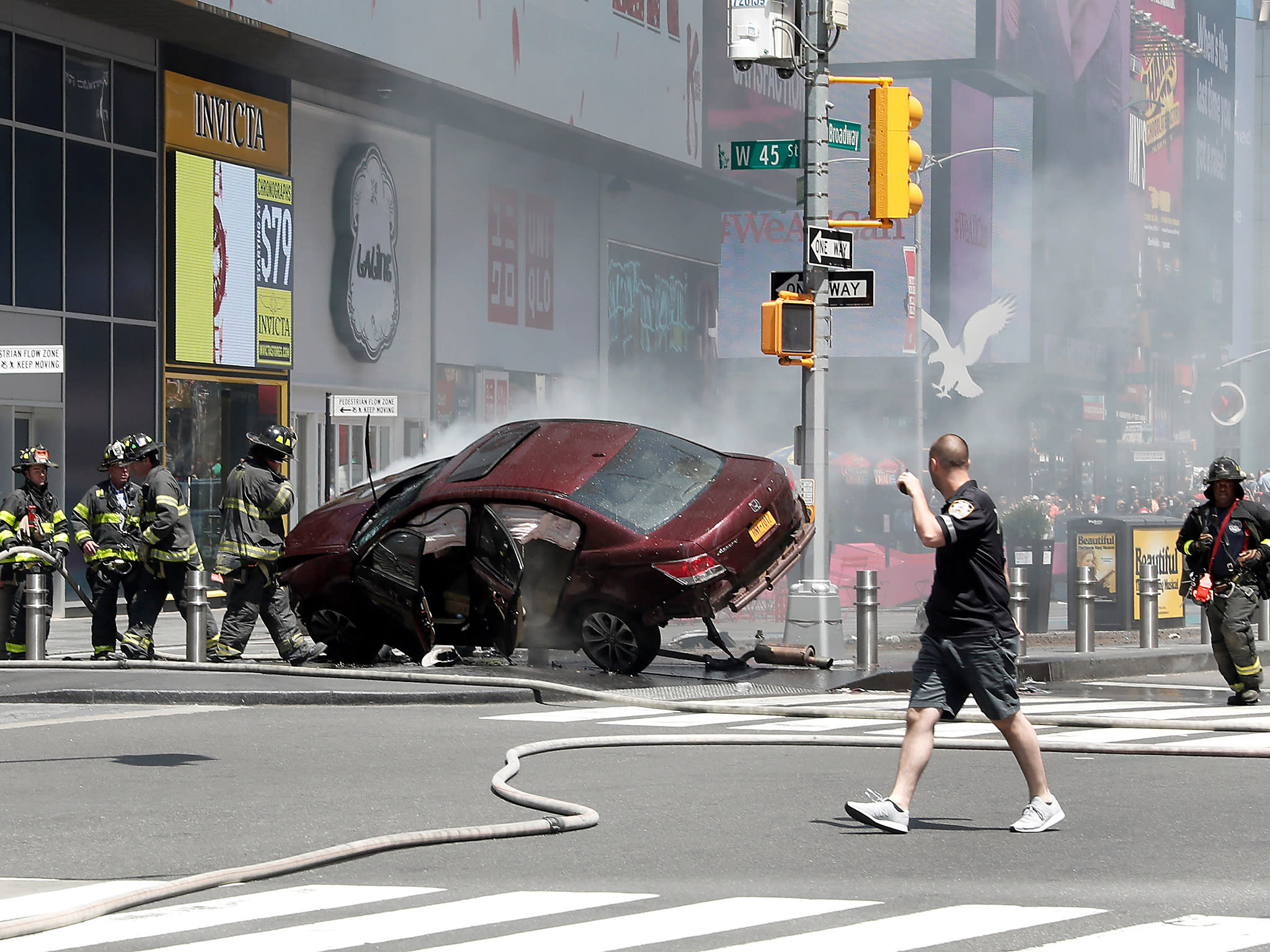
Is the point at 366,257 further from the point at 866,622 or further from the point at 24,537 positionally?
the point at 866,622

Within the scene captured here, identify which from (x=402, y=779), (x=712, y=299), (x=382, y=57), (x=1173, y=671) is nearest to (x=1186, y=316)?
(x=712, y=299)

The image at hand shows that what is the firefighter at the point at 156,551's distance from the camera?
1385 cm

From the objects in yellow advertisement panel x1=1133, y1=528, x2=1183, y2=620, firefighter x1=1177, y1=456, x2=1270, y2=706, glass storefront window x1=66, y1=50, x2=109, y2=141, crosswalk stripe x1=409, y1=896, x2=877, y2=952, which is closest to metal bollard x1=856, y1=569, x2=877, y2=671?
firefighter x1=1177, y1=456, x2=1270, y2=706

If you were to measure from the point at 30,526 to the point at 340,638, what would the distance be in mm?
2720

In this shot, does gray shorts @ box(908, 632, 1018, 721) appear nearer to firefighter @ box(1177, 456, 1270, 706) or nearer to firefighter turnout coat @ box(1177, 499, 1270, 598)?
firefighter @ box(1177, 456, 1270, 706)

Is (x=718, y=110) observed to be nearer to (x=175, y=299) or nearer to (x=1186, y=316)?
(x=175, y=299)

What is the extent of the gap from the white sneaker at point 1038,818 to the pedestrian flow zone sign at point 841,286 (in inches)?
313

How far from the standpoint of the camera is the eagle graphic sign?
27969mm

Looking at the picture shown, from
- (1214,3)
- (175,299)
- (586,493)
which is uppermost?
(1214,3)

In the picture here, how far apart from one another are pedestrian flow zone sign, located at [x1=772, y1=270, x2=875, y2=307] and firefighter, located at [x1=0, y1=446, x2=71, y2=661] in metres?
5.91

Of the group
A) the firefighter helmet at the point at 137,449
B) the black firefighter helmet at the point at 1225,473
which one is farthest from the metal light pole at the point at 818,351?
the firefighter helmet at the point at 137,449

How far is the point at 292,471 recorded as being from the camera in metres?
27.2

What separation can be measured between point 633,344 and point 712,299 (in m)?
5.54

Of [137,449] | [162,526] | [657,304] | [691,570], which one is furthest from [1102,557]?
[657,304]
